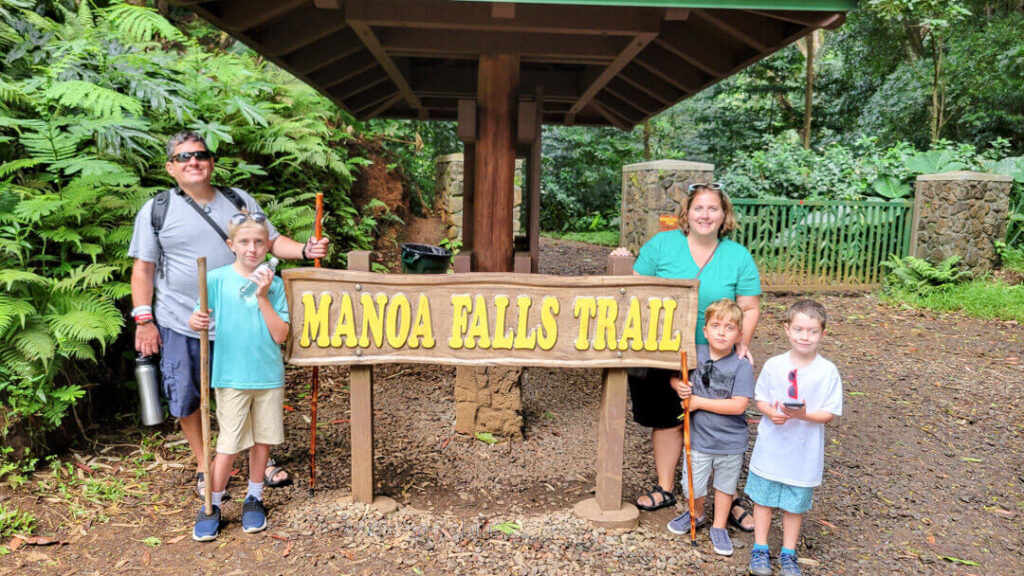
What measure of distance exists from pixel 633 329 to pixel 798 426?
811 mm

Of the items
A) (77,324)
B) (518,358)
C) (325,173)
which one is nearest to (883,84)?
(325,173)

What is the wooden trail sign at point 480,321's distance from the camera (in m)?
3.10

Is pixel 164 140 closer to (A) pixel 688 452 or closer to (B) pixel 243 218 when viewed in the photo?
(B) pixel 243 218

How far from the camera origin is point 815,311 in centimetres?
263

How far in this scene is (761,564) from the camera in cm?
282

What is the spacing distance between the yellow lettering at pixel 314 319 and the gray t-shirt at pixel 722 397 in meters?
1.75

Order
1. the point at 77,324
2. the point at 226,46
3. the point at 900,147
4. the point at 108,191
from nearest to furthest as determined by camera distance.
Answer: the point at 77,324 < the point at 108,191 < the point at 226,46 < the point at 900,147

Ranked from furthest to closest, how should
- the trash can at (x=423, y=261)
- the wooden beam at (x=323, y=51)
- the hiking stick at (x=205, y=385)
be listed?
the trash can at (x=423, y=261) < the wooden beam at (x=323, y=51) < the hiking stick at (x=205, y=385)

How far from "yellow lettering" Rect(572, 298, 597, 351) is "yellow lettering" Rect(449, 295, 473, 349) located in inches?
19.8

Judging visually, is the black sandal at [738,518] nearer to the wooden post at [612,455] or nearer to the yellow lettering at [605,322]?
the wooden post at [612,455]

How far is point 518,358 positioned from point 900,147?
1070cm

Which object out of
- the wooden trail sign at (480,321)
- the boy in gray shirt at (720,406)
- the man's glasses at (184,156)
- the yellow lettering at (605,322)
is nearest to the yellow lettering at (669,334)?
the wooden trail sign at (480,321)

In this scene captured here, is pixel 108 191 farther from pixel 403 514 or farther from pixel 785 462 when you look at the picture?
pixel 785 462

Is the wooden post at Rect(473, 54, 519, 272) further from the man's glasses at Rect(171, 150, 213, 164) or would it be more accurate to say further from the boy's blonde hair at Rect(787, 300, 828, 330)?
the boy's blonde hair at Rect(787, 300, 828, 330)
